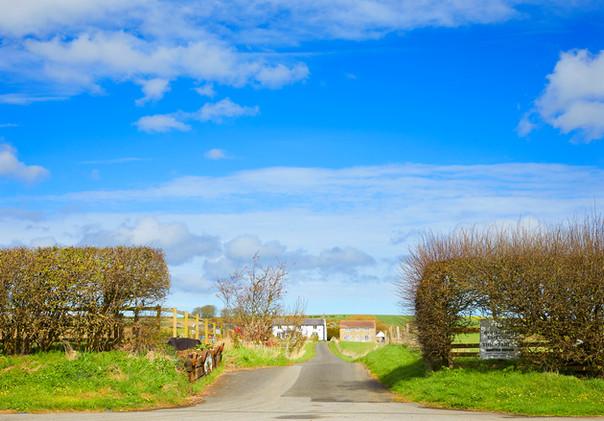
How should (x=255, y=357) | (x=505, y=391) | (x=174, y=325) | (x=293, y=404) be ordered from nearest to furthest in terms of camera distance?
(x=505, y=391) → (x=293, y=404) → (x=174, y=325) → (x=255, y=357)

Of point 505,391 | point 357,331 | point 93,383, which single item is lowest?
point 505,391

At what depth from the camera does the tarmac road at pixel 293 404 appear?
1468 cm

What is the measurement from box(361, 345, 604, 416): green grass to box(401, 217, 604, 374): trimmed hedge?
2.26 ft

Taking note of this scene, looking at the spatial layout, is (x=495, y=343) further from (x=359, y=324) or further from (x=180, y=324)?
(x=359, y=324)

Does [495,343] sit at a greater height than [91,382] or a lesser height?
greater

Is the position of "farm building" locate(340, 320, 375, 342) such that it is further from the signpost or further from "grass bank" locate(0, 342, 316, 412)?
→ "grass bank" locate(0, 342, 316, 412)

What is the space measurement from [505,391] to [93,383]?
1032 cm

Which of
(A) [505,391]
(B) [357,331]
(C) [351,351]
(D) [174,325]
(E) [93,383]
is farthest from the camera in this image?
(B) [357,331]

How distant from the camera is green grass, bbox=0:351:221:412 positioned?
16594 millimetres

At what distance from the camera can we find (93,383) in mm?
17844

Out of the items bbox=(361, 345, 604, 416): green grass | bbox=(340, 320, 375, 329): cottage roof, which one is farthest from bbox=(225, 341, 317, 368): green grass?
bbox=(340, 320, 375, 329): cottage roof

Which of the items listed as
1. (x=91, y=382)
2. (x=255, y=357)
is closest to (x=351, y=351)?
(x=255, y=357)

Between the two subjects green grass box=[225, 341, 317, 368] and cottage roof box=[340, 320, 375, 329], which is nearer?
green grass box=[225, 341, 317, 368]

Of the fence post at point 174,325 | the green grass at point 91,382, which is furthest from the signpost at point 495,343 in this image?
the fence post at point 174,325
